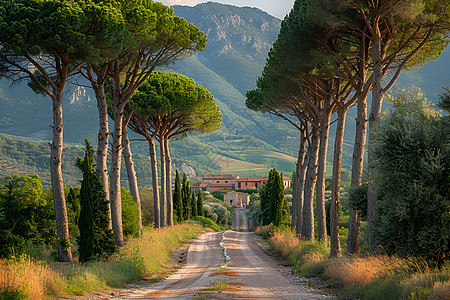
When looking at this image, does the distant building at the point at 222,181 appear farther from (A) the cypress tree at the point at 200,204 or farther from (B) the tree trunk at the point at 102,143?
(B) the tree trunk at the point at 102,143

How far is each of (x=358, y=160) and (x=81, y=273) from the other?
9492mm

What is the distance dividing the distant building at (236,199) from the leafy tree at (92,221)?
316ft

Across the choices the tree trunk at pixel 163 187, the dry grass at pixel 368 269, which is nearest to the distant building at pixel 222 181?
the tree trunk at pixel 163 187

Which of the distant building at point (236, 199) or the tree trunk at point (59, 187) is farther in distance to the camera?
the distant building at point (236, 199)

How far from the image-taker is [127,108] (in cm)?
2391

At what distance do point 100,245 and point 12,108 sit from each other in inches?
7816

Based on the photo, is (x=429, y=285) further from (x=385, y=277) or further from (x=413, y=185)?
(x=413, y=185)

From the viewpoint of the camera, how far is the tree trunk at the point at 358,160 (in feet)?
44.0

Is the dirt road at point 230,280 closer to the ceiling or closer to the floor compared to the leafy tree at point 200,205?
closer to the ceiling

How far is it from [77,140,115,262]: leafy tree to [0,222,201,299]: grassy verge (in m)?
0.61

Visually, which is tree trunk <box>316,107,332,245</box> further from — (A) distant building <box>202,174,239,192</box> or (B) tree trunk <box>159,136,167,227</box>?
(A) distant building <box>202,174,239,192</box>

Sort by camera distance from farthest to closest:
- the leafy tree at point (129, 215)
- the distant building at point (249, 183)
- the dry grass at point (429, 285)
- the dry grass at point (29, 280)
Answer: the distant building at point (249, 183) < the leafy tree at point (129, 215) < the dry grass at point (29, 280) < the dry grass at point (429, 285)

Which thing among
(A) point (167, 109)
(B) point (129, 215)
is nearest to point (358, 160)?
(A) point (167, 109)

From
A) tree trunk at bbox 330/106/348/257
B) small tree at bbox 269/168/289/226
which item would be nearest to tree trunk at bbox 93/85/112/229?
tree trunk at bbox 330/106/348/257
